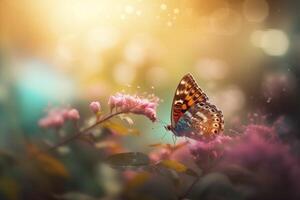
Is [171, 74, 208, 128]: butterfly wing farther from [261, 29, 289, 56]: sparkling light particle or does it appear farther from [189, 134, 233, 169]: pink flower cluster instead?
[261, 29, 289, 56]: sparkling light particle

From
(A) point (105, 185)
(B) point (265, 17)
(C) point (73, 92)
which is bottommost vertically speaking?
(A) point (105, 185)

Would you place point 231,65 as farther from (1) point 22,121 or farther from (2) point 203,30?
(1) point 22,121

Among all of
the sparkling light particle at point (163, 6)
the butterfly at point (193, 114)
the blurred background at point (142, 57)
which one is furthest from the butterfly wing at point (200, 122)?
the sparkling light particle at point (163, 6)

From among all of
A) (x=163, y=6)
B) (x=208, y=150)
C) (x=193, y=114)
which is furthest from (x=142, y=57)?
(x=208, y=150)

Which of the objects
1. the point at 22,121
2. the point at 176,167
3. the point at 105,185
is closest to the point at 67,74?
the point at 22,121

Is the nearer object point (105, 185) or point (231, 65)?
point (105, 185)

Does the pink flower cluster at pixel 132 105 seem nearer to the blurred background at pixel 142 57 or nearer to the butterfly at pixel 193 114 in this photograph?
the butterfly at pixel 193 114
